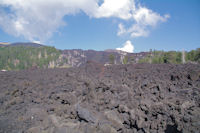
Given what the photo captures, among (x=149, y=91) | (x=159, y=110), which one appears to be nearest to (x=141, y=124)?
(x=159, y=110)

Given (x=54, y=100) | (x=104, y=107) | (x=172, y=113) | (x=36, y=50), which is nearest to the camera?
(x=172, y=113)

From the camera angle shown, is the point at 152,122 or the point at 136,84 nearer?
the point at 152,122

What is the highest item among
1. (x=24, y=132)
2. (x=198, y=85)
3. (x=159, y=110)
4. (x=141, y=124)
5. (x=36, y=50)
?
(x=36, y=50)

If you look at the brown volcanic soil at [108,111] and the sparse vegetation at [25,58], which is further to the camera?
the sparse vegetation at [25,58]

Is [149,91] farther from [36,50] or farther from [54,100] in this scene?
[36,50]

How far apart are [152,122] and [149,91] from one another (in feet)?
7.71

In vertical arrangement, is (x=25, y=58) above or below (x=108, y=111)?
above

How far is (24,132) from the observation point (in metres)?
4.29

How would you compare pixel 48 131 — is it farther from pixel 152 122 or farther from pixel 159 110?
pixel 159 110

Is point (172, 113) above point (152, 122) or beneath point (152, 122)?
above

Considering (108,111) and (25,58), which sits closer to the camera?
(108,111)

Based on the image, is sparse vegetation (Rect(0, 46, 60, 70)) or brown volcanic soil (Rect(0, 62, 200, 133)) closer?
brown volcanic soil (Rect(0, 62, 200, 133))

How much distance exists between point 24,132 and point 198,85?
24.0 ft

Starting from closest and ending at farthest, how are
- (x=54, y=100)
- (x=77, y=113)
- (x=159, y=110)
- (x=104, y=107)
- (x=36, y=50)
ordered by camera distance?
(x=159, y=110) < (x=77, y=113) < (x=104, y=107) < (x=54, y=100) < (x=36, y=50)
